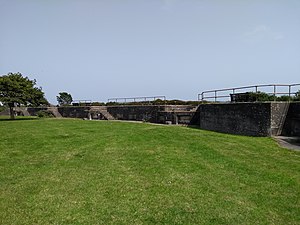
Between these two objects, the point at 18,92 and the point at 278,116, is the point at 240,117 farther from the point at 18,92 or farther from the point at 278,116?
the point at 18,92

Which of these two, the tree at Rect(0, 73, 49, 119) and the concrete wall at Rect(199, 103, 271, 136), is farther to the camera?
the tree at Rect(0, 73, 49, 119)

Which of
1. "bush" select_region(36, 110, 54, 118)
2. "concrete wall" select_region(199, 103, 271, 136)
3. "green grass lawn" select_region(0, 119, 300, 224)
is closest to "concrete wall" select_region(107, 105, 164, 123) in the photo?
"concrete wall" select_region(199, 103, 271, 136)

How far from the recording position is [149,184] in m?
7.09

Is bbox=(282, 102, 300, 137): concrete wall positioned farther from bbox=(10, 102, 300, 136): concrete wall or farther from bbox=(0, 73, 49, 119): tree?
bbox=(0, 73, 49, 119): tree

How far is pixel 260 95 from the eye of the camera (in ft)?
55.4

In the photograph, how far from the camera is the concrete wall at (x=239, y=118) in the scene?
15.0 meters

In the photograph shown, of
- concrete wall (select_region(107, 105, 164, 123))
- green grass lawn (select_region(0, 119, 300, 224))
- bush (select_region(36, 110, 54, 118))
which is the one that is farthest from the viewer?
bush (select_region(36, 110, 54, 118))

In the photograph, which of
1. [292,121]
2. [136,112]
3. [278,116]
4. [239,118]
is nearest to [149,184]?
[278,116]

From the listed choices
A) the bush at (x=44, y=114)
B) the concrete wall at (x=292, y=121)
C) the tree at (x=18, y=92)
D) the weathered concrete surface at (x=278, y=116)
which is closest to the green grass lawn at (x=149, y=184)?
the weathered concrete surface at (x=278, y=116)

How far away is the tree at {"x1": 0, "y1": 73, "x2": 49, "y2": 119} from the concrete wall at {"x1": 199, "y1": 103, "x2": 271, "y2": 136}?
1998 centimetres

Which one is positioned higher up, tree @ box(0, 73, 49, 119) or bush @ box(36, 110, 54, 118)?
tree @ box(0, 73, 49, 119)

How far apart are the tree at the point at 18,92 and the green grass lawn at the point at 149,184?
65.3 ft

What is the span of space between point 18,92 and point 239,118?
2464 cm

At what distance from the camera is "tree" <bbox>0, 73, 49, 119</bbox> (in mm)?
29547
